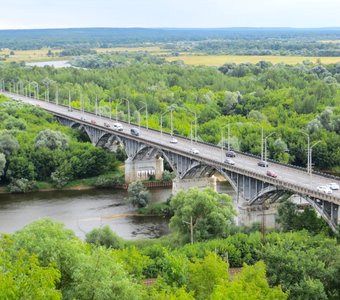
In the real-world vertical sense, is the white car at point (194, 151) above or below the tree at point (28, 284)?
below

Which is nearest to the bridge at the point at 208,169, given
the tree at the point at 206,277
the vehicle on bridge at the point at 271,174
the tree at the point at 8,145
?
the vehicle on bridge at the point at 271,174

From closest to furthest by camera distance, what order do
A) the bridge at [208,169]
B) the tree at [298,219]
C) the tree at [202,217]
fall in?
1. the tree at [298,219]
2. the tree at [202,217]
3. the bridge at [208,169]

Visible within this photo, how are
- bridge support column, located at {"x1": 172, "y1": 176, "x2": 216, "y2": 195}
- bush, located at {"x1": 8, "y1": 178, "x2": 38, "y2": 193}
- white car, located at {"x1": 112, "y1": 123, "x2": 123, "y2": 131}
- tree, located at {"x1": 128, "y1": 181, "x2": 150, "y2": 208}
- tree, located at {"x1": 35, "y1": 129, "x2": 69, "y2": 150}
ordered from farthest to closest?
white car, located at {"x1": 112, "y1": 123, "x2": 123, "y2": 131} → tree, located at {"x1": 35, "y1": 129, "x2": 69, "y2": 150} → bush, located at {"x1": 8, "y1": 178, "x2": 38, "y2": 193} → bridge support column, located at {"x1": 172, "y1": 176, "x2": 216, "y2": 195} → tree, located at {"x1": 128, "y1": 181, "x2": 150, "y2": 208}

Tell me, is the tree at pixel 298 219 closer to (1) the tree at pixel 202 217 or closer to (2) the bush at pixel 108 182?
(1) the tree at pixel 202 217

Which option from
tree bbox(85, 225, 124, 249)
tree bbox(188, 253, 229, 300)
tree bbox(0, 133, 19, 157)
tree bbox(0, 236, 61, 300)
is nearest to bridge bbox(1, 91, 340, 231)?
tree bbox(0, 133, 19, 157)

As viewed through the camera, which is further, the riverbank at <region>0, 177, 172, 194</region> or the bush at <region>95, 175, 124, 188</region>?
the bush at <region>95, 175, 124, 188</region>

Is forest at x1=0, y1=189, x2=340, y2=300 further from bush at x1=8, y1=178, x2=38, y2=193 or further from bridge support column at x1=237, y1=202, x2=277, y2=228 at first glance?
bush at x1=8, y1=178, x2=38, y2=193

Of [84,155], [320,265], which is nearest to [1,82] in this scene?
[84,155]
